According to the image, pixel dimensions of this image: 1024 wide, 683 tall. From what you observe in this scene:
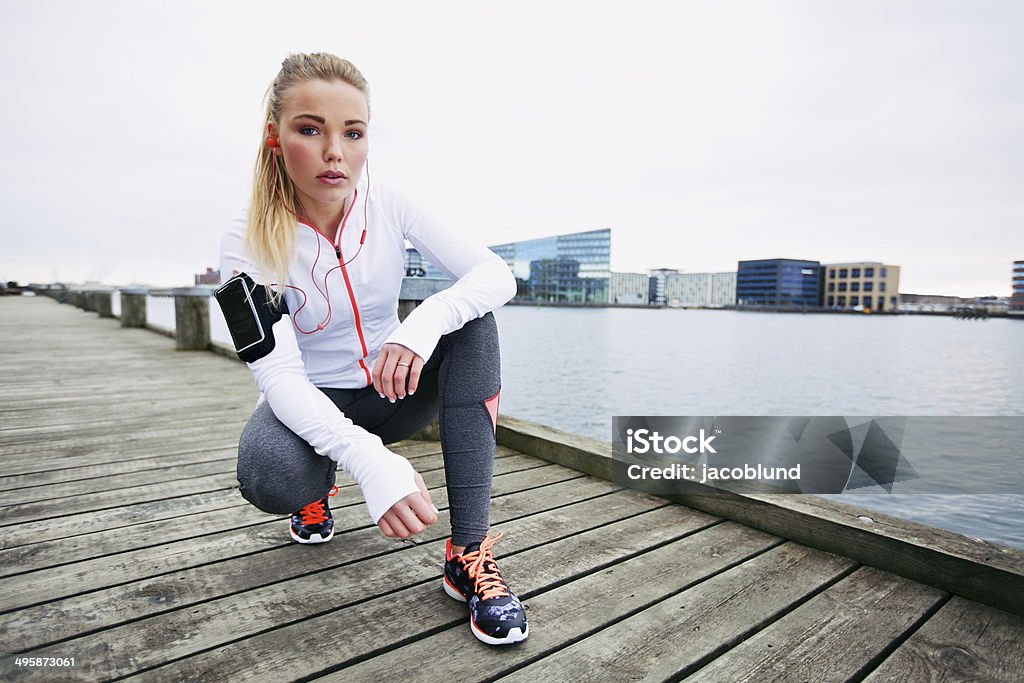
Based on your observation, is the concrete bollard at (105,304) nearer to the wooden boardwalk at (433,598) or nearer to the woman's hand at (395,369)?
the wooden boardwalk at (433,598)

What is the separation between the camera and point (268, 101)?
1352 millimetres

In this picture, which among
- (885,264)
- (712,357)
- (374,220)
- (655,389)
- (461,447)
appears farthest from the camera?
(885,264)

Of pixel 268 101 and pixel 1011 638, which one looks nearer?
pixel 1011 638

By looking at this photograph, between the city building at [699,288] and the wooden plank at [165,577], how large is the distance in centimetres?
11876

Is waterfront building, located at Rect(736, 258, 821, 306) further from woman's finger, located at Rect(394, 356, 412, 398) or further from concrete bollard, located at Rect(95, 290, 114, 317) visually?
woman's finger, located at Rect(394, 356, 412, 398)

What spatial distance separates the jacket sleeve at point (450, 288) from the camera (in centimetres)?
122

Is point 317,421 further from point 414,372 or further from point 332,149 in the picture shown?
point 332,149

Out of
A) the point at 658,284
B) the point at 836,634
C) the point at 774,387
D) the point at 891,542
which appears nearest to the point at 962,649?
the point at 836,634

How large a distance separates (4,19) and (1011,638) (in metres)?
10.1

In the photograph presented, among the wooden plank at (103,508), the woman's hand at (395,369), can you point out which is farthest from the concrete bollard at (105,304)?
the woman's hand at (395,369)

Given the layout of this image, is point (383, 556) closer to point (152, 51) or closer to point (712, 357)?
point (152, 51)

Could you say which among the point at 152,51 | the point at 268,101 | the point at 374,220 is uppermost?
the point at 152,51

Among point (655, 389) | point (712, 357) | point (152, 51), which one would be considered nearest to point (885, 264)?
point (712, 357)

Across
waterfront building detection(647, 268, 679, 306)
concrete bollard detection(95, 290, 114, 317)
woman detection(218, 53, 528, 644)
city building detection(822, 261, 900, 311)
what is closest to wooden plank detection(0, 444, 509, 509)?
woman detection(218, 53, 528, 644)
